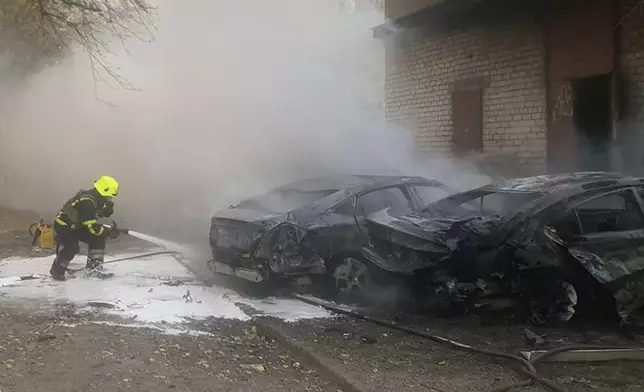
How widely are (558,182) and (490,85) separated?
4.34m

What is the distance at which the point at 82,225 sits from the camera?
9.01m

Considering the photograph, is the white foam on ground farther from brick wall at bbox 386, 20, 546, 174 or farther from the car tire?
brick wall at bbox 386, 20, 546, 174

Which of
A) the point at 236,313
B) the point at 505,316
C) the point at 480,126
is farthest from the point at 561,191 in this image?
the point at 480,126

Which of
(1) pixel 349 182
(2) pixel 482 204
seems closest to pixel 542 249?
(2) pixel 482 204

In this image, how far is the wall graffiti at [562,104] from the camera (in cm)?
959

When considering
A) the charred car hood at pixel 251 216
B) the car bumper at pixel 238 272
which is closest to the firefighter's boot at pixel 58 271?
the car bumper at pixel 238 272

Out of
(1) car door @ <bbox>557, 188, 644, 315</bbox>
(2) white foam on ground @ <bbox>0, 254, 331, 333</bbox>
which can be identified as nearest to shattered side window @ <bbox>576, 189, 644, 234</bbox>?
(1) car door @ <bbox>557, 188, 644, 315</bbox>

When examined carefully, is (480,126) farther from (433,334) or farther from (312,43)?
(312,43)

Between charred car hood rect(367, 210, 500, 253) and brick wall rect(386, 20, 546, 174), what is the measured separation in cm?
377

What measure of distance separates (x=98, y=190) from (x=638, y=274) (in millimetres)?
6353

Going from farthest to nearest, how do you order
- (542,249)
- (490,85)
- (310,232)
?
(490,85) < (310,232) < (542,249)

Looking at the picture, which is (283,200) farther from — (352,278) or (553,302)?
(553,302)

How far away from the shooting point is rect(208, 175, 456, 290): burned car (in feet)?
25.0

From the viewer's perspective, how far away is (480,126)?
1118cm
